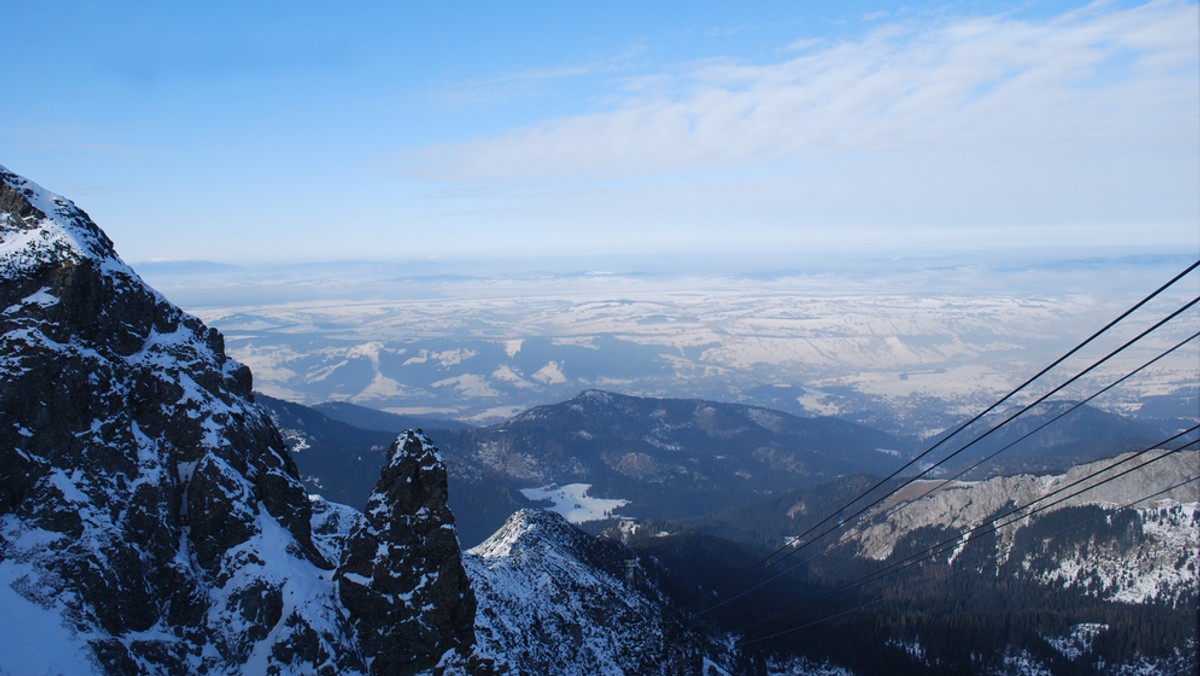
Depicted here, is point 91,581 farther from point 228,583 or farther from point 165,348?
point 165,348

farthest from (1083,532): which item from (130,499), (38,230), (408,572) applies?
(38,230)

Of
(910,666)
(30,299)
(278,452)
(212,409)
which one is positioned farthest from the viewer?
(910,666)

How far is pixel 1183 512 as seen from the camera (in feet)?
438

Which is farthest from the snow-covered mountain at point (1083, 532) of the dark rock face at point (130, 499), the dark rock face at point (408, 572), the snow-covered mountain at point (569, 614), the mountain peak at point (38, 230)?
the mountain peak at point (38, 230)

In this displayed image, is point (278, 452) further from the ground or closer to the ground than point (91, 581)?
further from the ground

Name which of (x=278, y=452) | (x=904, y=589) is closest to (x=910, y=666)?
(x=904, y=589)

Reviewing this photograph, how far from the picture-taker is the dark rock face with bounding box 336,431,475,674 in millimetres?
40344

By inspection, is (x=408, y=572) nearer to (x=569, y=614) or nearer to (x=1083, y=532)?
(x=569, y=614)

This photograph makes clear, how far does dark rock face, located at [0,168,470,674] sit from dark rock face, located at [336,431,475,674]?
22 cm

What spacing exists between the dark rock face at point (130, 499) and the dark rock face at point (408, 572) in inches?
8.7

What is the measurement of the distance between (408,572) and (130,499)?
15.7 metres

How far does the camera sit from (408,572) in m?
41.3

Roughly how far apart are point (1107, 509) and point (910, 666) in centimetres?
7483

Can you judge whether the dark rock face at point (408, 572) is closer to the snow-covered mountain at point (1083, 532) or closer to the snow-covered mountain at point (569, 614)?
the snow-covered mountain at point (569, 614)
